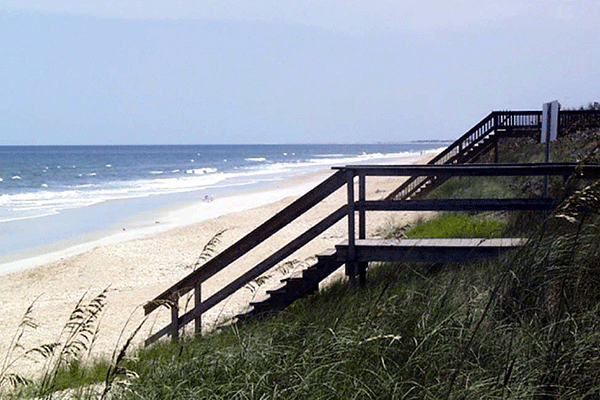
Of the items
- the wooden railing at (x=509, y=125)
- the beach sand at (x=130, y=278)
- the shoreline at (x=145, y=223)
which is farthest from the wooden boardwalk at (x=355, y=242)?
the wooden railing at (x=509, y=125)

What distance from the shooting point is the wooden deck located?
6785 millimetres

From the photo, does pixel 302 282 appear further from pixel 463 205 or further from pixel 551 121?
pixel 551 121

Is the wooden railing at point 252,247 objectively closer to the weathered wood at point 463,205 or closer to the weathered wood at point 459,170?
the weathered wood at point 459,170

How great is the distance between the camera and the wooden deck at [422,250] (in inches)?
267

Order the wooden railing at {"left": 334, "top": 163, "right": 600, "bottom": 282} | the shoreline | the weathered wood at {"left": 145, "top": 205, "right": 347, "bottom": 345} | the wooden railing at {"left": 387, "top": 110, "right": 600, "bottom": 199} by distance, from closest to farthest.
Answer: the wooden railing at {"left": 334, "top": 163, "right": 600, "bottom": 282}, the weathered wood at {"left": 145, "top": 205, "right": 347, "bottom": 345}, the shoreline, the wooden railing at {"left": 387, "top": 110, "right": 600, "bottom": 199}

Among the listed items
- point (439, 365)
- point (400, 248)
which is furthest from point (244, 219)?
point (439, 365)

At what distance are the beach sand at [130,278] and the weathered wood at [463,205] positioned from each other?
1.37 meters

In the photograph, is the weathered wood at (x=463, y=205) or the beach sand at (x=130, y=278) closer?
the weathered wood at (x=463, y=205)

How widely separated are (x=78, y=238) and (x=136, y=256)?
4892 mm

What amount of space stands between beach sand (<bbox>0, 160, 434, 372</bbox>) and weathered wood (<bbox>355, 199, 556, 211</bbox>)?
4.51ft

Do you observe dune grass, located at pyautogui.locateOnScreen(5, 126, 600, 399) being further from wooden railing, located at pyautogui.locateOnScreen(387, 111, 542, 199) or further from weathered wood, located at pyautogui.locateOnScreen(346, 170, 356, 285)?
wooden railing, located at pyautogui.locateOnScreen(387, 111, 542, 199)

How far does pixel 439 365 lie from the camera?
3482 mm

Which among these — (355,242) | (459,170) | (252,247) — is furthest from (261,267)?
(459,170)

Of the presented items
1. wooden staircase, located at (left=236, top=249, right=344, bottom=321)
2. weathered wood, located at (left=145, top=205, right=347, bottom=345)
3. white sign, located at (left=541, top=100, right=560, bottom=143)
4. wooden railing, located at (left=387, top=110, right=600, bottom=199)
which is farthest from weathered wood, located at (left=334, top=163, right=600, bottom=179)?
wooden railing, located at (left=387, top=110, right=600, bottom=199)
